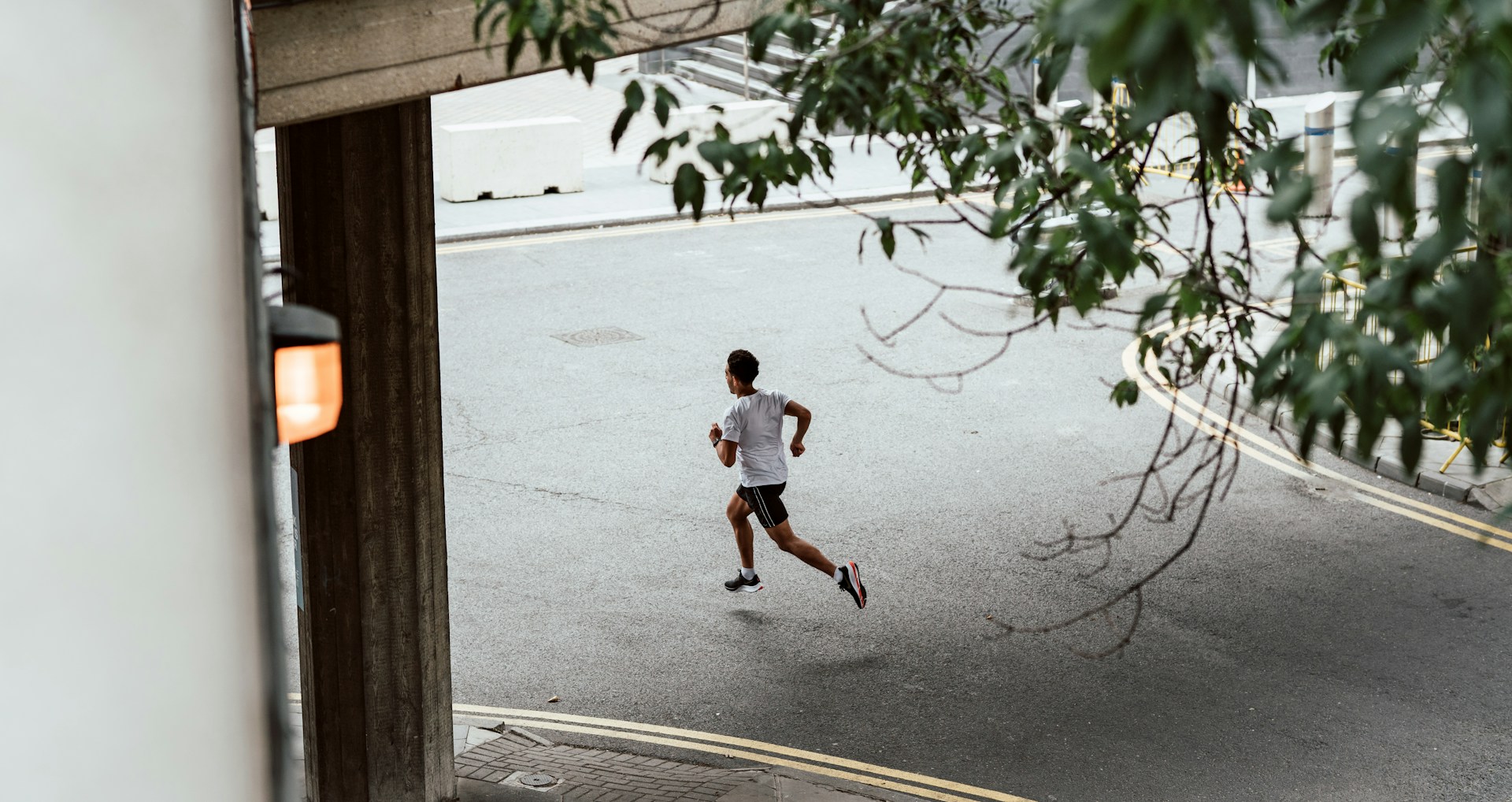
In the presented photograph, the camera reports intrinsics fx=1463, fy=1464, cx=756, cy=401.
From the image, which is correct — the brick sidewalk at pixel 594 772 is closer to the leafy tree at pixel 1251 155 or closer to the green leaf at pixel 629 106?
the leafy tree at pixel 1251 155

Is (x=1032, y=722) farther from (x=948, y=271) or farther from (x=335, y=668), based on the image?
(x=948, y=271)

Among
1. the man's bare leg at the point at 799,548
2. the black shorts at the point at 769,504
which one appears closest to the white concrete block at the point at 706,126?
the black shorts at the point at 769,504

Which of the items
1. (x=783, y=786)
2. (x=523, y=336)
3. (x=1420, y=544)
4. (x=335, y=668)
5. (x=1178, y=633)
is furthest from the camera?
(x=523, y=336)

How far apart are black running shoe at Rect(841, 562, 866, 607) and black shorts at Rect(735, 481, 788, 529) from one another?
491 millimetres

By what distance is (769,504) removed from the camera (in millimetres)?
9062

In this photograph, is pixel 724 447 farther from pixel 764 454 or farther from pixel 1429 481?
pixel 1429 481

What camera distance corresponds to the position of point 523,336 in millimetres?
15008

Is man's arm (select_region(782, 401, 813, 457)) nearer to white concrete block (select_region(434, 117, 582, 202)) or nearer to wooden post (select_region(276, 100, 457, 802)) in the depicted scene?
wooden post (select_region(276, 100, 457, 802))

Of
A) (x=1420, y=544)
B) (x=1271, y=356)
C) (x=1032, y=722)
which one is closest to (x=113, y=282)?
(x=1271, y=356)

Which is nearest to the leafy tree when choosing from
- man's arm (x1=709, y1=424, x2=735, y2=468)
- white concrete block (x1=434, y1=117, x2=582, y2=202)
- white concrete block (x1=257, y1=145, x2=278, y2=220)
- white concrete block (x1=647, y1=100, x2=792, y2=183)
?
man's arm (x1=709, y1=424, x2=735, y2=468)

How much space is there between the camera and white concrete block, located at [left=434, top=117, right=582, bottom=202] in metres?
21.4

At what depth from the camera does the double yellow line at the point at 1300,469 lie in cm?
1034

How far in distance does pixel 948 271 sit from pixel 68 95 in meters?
16.9

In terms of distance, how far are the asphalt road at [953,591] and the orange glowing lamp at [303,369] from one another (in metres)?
4.81
